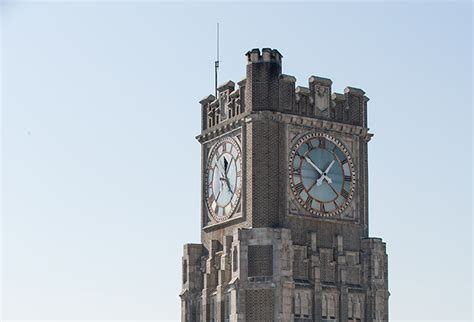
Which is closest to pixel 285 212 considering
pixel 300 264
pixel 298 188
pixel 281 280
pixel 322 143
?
pixel 298 188

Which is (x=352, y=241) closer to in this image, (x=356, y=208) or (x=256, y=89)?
(x=356, y=208)

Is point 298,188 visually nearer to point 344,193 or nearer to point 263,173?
point 263,173

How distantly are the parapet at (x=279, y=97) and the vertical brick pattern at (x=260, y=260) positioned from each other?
7.39 m

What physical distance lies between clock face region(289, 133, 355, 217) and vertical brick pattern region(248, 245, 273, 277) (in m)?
3.66

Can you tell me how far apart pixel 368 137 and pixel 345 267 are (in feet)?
24.9

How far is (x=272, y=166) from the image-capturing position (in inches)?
3221

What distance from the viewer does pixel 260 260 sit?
80.4m

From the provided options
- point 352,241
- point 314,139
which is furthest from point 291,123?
point 352,241

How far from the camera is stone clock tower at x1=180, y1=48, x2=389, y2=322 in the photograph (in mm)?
80375

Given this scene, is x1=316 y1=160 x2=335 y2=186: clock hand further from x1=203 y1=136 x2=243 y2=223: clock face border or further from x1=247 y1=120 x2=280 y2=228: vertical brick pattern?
x1=203 y1=136 x2=243 y2=223: clock face border

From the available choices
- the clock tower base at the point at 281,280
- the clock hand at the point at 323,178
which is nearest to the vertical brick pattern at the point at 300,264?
the clock tower base at the point at 281,280

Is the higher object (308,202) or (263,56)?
(263,56)

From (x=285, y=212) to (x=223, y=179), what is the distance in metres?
4.74

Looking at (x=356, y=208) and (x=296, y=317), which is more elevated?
(x=356, y=208)
